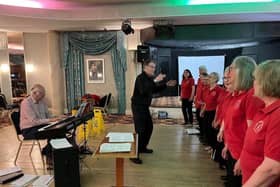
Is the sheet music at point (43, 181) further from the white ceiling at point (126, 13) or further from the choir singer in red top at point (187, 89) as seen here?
the white ceiling at point (126, 13)

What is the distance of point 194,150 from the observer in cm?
403

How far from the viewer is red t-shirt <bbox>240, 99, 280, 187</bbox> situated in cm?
108

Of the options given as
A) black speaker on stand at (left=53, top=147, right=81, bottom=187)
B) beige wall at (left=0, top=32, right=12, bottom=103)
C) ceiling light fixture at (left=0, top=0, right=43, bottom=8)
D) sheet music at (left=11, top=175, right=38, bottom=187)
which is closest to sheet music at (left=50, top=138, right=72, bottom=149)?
black speaker on stand at (left=53, top=147, right=81, bottom=187)

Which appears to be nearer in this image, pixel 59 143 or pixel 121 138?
pixel 121 138

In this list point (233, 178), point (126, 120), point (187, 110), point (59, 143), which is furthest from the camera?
point (126, 120)

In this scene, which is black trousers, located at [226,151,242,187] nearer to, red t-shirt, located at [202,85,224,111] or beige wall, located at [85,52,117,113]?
red t-shirt, located at [202,85,224,111]

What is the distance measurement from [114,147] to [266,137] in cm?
134

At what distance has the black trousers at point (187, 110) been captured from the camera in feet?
18.3

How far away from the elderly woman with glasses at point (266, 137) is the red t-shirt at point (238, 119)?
39 centimetres

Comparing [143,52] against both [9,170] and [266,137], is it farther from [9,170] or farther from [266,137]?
[266,137]

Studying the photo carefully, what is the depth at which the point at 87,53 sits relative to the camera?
7.32m

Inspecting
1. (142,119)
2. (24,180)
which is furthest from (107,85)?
(24,180)

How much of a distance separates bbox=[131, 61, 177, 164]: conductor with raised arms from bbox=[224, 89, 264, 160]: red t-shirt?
1.64 metres

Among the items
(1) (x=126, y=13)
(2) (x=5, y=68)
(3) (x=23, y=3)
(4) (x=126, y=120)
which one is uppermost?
(3) (x=23, y=3)
